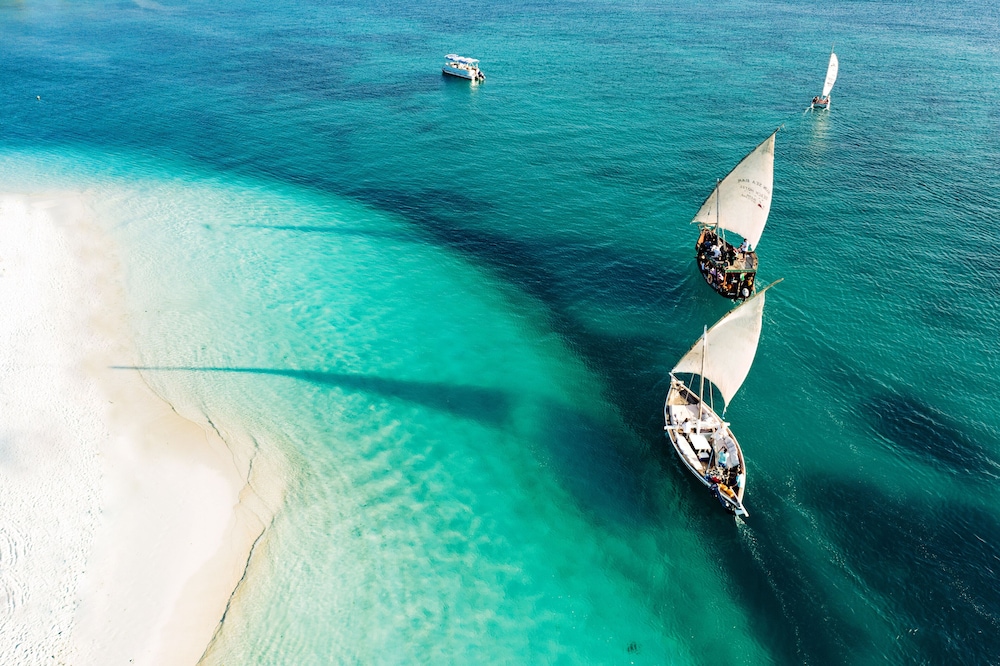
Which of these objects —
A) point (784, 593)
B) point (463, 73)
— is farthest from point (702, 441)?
point (463, 73)

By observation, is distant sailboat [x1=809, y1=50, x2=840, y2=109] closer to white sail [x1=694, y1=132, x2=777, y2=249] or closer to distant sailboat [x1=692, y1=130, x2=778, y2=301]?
white sail [x1=694, y1=132, x2=777, y2=249]

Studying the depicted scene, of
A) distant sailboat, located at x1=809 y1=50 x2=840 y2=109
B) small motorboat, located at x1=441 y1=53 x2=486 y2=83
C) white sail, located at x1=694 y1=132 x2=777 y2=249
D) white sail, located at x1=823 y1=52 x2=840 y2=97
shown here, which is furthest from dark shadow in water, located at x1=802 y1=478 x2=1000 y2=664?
small motorboat, located at x1=441 y1=53 x2=486 y2=83

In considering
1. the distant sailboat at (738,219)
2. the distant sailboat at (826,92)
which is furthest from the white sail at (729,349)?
the distant sailboat at (826,92)

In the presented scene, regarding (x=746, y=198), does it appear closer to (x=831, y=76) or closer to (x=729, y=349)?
(x=729, y=349)

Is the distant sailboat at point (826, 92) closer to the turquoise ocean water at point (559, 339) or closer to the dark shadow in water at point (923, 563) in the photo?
the turquoise ocean water at point (559, 339)

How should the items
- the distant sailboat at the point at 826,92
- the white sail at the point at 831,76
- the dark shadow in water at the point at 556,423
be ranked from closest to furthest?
the dark shadow in water at the point at 556,423 → the white sail at the point at 831,76 → the distant sailboat at the point at 826,92

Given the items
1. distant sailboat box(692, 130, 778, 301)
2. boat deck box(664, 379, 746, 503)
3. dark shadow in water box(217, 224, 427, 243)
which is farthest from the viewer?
dark shadow in water box(217, 224, 427, 243)

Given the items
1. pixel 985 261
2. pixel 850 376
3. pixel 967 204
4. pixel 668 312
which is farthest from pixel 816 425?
pixel 967 204

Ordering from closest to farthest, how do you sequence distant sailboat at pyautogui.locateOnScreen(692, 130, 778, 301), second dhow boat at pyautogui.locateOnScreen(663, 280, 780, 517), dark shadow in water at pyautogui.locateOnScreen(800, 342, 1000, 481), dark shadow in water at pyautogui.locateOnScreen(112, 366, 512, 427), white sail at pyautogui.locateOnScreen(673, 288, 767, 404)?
1. second dhow boat at pyautogui.locateOnScreen(663, 280, 780, 517)
2. white sail at pyautogui.locateOnScreen(673, 288, 767, 404)
3. dark shadow in water at pyautogui.locateOnScreen(800, 342, 1000, 481)
4. dark shadow in water at pyautogui.locateOnScreen(112, 366, 512, 427)
5. distant sailboat at pyautogui.locateOnScreen(692, 130, 778, 301)
